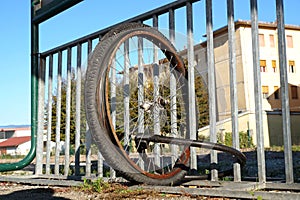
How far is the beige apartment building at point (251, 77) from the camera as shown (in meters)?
3.71

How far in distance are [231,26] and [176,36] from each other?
67cm

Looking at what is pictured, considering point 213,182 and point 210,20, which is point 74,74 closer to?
point 210,20

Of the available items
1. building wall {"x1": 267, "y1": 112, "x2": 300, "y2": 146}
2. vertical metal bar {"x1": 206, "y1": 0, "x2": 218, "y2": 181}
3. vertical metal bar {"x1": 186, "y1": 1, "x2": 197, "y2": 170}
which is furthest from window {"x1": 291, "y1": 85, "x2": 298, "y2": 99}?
vertical metal bar {"x1": 206, "y1": 0, "x2": 218, "y2": 181}

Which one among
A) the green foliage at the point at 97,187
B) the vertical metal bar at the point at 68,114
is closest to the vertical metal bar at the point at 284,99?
the green foliage at the point at 97,187

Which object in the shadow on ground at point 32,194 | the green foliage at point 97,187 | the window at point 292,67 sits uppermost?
the window at point 292,67

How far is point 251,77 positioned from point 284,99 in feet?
53.4

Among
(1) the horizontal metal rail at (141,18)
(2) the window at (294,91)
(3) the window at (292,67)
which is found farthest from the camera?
(3) the window at (292,67)

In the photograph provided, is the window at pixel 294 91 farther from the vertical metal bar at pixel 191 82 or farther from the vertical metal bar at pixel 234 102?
the vertical metal bar at pixel 234 102

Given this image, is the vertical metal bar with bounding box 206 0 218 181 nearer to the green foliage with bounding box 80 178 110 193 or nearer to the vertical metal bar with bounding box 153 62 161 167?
the vertical metal bar with bounding box 153 62 161 167

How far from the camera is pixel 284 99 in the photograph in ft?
9.81

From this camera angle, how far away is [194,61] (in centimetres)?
375

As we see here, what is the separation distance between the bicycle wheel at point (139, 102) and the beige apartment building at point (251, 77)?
0.32 metres

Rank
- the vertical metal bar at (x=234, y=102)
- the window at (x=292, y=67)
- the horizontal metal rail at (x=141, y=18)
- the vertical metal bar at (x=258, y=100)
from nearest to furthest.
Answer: the vertical metal bar at (x=258, y=100) → the vertical metal bar at (x=234, y=102) → the horizontal metal rail at (x=141, y=18) → the window at (x=292, y=67)

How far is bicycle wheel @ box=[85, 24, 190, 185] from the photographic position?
291 centimetres
